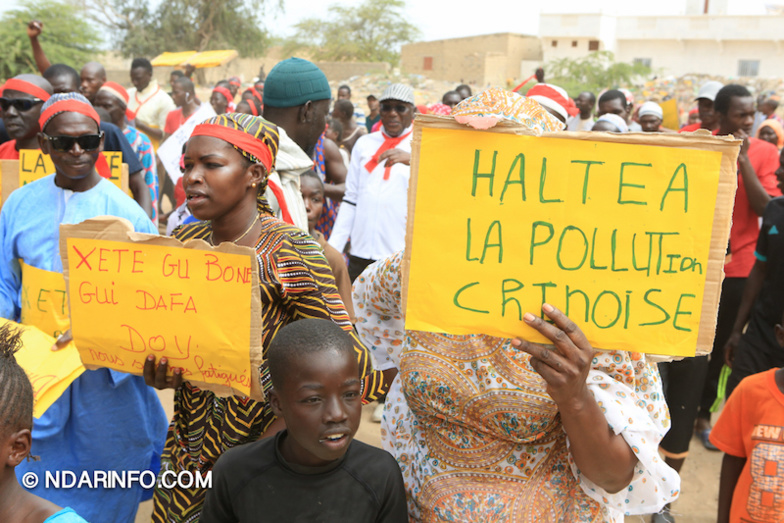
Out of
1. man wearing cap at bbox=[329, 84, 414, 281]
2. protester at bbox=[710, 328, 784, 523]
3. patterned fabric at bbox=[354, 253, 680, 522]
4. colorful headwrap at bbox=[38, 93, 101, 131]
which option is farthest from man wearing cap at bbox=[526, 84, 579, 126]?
patterned fabric at bbox=[354, 253, 680, 522]

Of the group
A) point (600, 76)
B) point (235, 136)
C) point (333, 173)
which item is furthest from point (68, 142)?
point (600, 76)

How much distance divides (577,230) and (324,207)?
3869 mm

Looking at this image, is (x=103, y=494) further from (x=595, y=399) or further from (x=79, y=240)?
(x=595, y=399)

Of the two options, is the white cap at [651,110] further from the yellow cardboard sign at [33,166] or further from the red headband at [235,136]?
the red headband at [235,136]

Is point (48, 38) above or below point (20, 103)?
above

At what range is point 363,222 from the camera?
4891 mm

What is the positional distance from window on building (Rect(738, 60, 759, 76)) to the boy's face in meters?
52.3

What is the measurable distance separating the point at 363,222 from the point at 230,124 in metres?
2.79

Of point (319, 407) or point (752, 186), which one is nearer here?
point (319, 407)

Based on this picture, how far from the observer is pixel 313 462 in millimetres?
1721

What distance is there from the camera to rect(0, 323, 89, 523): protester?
4.85 ft

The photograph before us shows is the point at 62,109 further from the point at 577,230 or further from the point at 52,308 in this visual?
the point at 577,230

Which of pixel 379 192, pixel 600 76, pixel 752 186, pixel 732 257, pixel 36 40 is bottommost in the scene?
pixel 732 257

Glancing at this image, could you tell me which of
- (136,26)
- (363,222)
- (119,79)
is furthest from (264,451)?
(136,26)
